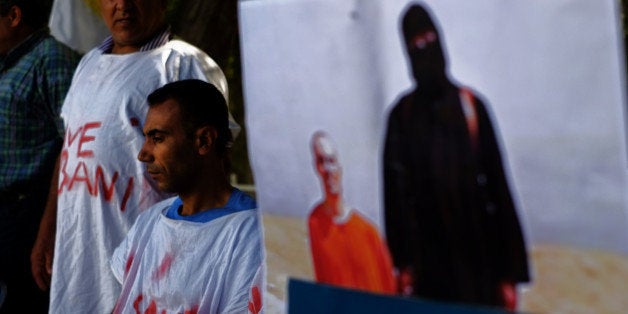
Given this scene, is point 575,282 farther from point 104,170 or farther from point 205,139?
point 104,170

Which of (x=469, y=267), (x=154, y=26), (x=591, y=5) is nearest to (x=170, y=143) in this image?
(x=154, y=26)

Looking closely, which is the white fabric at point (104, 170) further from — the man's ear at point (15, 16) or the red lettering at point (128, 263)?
the man's ear at point (15, 16)

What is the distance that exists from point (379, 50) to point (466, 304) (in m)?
0.41

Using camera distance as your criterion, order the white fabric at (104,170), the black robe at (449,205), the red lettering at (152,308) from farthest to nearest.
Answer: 1. the white fabric at (104,170)
2. the red lettering at (152,308)
3. the black robe at (449,205)

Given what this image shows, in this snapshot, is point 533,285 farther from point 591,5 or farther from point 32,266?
point 32,266

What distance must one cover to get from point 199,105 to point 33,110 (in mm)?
1144

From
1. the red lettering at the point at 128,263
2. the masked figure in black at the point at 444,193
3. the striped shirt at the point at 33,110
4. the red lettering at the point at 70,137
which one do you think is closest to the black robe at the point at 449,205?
the masked figure in black at the point at 444,193

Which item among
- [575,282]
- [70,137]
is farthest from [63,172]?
[575,282]

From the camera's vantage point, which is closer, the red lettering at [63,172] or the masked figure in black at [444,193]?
the masked figure in black at [444,193]

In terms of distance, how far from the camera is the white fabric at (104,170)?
3121mm

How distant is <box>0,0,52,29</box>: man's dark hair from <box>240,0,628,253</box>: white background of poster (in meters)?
2.28

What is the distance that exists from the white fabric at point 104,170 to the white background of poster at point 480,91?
131 cm

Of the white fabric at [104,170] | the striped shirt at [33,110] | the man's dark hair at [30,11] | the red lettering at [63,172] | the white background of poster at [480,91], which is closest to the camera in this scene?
the white background of poster at [480,91]

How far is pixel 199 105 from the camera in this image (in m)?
2.77
